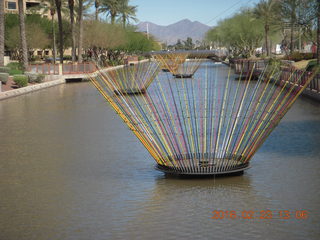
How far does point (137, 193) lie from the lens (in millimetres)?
10055

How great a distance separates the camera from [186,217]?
28.0 ft

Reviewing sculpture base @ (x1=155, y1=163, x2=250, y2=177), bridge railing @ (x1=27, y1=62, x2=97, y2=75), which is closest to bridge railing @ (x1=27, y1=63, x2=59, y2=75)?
bridge railing @ (x1=27, y1=62, x2=97, y2=75)

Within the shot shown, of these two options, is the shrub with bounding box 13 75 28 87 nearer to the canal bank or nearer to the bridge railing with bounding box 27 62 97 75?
the canal bank

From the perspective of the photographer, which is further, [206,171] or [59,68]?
[59,68]

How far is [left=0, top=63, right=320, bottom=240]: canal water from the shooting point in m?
8.04

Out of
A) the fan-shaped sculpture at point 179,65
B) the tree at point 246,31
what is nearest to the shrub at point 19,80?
the fan-shaped sculpture at point 179,65

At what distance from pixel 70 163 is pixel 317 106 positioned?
13.7 m

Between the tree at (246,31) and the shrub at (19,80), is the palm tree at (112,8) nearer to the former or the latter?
the tree at (246,31)

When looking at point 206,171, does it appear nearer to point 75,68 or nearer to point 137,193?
point 137,193

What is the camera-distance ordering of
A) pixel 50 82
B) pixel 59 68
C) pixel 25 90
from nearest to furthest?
1. pixel 25 90
2. pixel 50 82
3. pixel 59 68

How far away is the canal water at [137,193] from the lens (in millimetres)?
8039

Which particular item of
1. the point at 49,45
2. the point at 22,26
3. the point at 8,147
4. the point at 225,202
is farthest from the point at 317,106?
the point at 49,45

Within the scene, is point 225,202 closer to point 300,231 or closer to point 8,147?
point 300,231

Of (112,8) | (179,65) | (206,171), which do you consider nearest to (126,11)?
(112,8)
